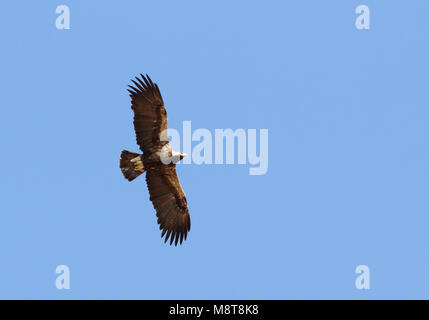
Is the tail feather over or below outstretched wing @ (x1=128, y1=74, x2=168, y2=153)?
below

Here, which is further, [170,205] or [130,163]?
[170,205]

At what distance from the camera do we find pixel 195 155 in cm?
2147

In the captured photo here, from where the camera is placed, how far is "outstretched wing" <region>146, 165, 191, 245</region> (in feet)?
71.8

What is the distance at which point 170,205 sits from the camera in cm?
2225

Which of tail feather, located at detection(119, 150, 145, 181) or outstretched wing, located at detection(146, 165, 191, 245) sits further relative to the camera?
outstretched wing, located at detection(146, 165, 191, 245)

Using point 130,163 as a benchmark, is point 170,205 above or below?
below

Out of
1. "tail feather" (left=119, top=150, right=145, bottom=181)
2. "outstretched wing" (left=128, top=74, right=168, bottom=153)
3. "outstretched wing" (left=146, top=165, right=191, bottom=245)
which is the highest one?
"outstretched wing" (left=128, top=74, right=168, bottom=153)

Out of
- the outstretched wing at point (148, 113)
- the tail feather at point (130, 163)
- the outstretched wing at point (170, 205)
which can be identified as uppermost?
the outstretched wing at point (148, 113)

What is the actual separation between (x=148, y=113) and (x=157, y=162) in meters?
1.46

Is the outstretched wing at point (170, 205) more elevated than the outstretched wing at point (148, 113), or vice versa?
the outstretched wing at point (148, 113)

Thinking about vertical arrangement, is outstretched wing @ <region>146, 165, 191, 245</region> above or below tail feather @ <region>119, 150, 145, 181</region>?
below

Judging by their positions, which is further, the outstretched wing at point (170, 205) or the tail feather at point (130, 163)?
the outstretched wing at point (170, 205)

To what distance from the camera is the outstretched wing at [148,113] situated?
20.7 meters
